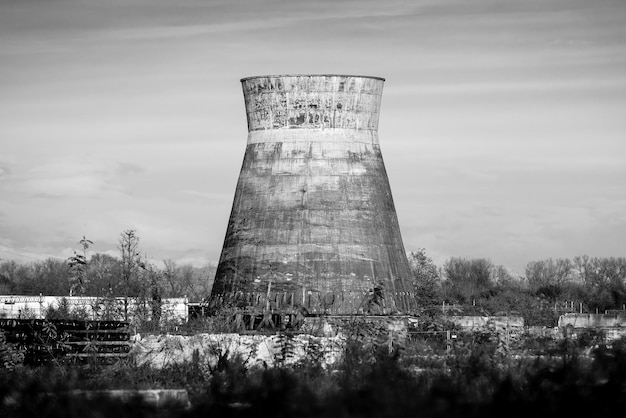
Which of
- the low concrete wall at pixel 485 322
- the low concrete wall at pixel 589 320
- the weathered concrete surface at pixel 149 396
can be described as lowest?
the weathered concrete surface at pixel 149 396

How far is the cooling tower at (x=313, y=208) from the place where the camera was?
3033 centimetres

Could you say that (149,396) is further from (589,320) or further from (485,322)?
(589,320)

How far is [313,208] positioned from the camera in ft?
101

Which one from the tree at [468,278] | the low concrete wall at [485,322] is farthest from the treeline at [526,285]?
the low concrete wall at [485,322]

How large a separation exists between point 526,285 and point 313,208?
44.2 metres

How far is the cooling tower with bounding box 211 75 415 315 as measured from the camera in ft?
99.5

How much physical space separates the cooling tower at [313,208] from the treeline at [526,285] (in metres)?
12.8

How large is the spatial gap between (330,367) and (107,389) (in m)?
4.19

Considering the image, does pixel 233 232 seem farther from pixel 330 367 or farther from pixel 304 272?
pixel 330 367

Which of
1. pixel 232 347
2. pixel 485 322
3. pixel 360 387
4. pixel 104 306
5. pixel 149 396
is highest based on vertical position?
pixel 104 306

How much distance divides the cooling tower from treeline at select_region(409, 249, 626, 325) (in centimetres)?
1278

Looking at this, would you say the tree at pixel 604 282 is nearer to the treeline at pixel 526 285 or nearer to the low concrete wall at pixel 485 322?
the treeline at pixel 526 285

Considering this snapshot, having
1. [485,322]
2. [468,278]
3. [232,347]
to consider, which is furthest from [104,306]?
[468,278]

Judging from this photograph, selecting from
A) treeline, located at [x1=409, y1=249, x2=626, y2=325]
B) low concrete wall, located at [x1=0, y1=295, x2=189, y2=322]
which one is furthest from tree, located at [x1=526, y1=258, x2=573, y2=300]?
low concrete wall, located at [x1=0, y1=295, x2=189, y2=322]
